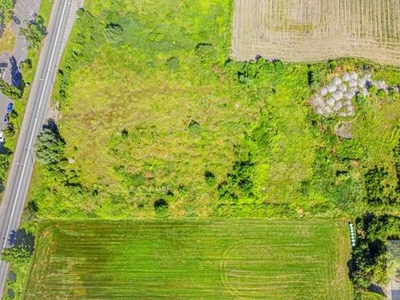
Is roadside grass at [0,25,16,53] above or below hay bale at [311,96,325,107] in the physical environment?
above

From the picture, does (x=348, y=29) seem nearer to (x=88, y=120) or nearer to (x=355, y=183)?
(x=355, y=183)

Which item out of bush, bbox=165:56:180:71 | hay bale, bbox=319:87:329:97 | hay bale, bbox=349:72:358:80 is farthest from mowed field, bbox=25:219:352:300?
bush, bbox=165:56:180:71

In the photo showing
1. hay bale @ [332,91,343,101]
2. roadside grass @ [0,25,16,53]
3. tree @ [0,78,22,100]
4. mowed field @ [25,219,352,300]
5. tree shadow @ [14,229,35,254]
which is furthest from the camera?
roadside grass @ [0,25,16,53]

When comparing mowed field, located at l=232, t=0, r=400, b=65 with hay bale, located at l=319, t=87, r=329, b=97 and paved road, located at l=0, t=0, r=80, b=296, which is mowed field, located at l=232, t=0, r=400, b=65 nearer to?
hay bale, located at l=319, t=87, r=329, b=97

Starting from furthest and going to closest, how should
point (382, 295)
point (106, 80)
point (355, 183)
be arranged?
1. point (106, 80)
2. point (355, 183)
3. point (382, 295)

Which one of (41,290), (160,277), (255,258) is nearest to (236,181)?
(255,258)

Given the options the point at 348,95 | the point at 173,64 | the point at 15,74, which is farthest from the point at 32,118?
the point at 348,95
